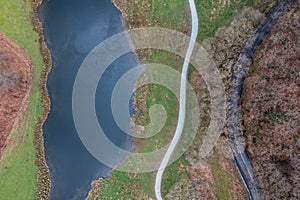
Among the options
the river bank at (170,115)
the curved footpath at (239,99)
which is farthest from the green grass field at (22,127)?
the curved footpath at (239,99)

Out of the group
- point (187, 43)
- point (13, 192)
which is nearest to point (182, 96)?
point (187, 43)

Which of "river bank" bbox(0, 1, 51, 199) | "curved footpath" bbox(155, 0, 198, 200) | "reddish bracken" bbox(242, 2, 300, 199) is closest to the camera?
"reddish bracken" bbox(242, 2, 300, 199)

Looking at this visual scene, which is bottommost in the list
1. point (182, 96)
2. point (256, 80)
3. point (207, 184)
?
point (207, 184)

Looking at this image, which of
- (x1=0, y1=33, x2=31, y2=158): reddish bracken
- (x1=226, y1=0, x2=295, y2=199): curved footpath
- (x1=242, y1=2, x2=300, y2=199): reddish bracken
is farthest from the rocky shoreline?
(x1=242, y1=2, x2=300, y2=199): reddish bracken

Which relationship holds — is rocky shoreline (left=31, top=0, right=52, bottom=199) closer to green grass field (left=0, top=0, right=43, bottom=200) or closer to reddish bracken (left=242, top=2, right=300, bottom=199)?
green grass field (left=0, top=0, right=43, bottom=200)

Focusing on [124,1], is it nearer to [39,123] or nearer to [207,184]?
[39,123]

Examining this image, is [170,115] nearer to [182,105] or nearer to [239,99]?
[182,105]

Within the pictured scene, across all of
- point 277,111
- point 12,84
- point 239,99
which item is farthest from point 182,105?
point 12,84

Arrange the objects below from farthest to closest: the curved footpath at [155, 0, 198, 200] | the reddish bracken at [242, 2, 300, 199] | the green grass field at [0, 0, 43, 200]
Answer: the curved footpath at [155, 0, 198, 200] < the green grass field at [0, 0, 43, 200] < the reddish bracken at [242, 2, 300, 199]
